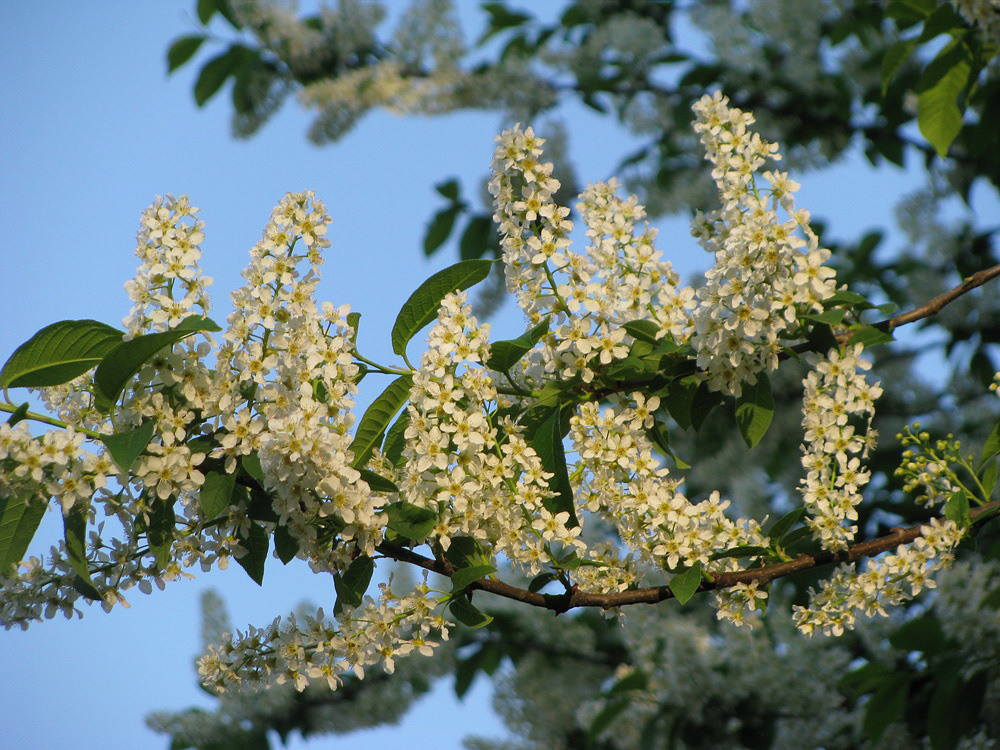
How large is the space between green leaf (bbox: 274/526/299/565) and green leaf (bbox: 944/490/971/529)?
137cm

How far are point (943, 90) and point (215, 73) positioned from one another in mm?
3918

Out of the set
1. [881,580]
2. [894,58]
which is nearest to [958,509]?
[881,580]

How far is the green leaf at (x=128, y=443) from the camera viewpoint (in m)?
1.46

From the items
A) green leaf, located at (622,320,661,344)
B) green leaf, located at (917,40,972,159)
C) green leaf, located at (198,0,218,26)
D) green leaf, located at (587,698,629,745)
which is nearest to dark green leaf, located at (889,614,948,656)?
green leaf, located at (587,698,629,745)

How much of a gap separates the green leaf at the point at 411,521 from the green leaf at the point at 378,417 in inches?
5.4

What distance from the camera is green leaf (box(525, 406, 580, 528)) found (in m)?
1.86

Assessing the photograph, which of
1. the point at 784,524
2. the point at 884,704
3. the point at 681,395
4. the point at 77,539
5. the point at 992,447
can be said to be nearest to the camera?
the point at 77,539

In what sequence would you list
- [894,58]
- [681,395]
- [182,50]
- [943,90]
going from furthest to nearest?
[182,50], [894,58], [943,90], [681,395]

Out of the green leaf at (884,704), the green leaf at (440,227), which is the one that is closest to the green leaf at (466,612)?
the green leaf at (884,704)

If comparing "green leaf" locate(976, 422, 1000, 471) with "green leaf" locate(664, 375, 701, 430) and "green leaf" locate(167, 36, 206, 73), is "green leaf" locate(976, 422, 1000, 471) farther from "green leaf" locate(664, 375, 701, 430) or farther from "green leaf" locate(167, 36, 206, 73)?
"green leaf" locate(167, 36, 206, 73)

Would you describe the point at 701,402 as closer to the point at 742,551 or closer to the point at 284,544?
the point at 742,551

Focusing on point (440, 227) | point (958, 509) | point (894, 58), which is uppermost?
point (440, 227)

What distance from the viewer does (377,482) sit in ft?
5.41

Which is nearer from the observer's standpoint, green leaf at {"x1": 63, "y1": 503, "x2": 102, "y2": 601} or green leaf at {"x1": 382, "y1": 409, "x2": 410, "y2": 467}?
green leaf at {"x1": 63, "y1": 503, "x2": 102, "y2": 601}
